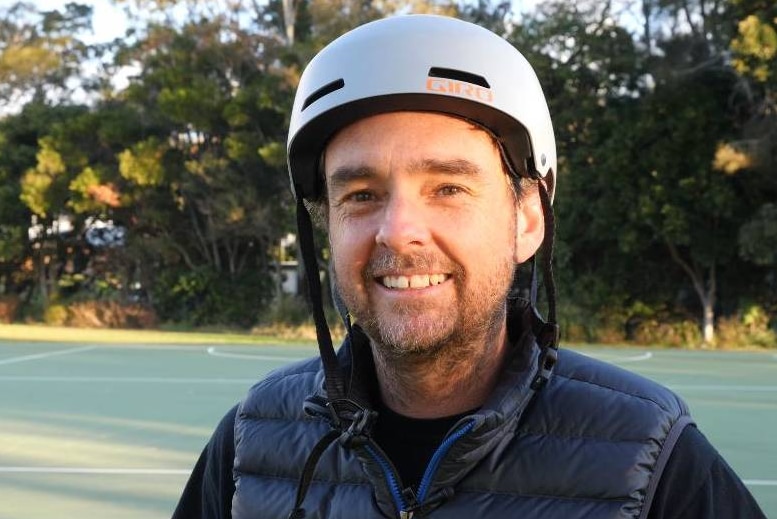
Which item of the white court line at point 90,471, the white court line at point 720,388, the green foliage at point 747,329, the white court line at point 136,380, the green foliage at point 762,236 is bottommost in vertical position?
the white court line at point 90,471

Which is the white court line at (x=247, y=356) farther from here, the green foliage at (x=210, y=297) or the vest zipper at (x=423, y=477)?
the vest zipper at (x=423, y=477)

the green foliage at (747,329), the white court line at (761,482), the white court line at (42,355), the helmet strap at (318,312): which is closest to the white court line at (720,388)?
the white court line at (761,482)

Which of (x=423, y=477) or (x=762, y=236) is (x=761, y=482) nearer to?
(x=423, y=477)

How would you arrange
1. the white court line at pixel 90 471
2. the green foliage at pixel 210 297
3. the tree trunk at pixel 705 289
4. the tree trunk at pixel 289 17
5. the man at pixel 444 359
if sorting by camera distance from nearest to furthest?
1. the man at pixel 444 359
2. the white court line at pixel 90 471
3. the tree trunk at pixel 705 289
4. the green foliage at pixel 210 297
5. the tree trunk at pixel 289 17

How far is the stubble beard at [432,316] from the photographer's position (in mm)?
1894

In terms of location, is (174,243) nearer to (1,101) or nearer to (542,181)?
(1,101)

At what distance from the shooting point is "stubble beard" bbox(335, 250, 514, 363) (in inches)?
74.5

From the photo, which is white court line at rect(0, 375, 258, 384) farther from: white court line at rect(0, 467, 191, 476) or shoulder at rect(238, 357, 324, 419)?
shoulder at rect(238, 357, 324, 419)

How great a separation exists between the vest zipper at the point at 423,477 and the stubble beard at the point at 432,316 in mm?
175

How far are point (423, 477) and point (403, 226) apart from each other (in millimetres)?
459

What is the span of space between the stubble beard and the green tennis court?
434 cm

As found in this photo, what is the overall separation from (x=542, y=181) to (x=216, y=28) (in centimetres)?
2580

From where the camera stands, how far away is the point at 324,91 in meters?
2.08

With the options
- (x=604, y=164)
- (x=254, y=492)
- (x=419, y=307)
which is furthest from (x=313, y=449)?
(x=604, y=164)
